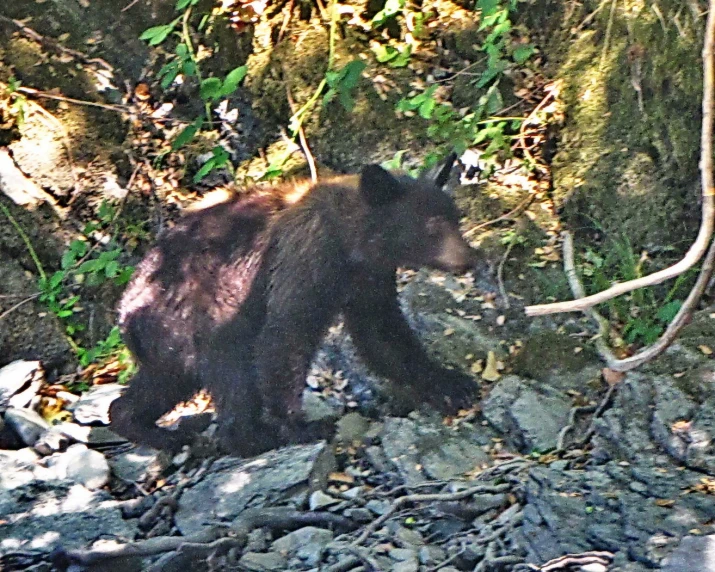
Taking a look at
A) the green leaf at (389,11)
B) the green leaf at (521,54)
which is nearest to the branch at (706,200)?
the green leaf at (521,54)

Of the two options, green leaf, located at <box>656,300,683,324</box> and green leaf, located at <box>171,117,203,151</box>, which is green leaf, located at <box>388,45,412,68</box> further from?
green leaf, located at <box>656,300,683,324</box>

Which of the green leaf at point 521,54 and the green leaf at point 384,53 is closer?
the green leaf at point 521,54

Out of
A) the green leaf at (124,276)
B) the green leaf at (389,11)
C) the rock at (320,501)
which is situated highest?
the green leaf at (389,11)

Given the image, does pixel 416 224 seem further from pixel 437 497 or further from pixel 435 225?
pixel 437 497

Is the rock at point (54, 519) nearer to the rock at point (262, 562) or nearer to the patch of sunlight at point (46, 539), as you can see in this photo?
the patch of sunlight at point (46, 539)

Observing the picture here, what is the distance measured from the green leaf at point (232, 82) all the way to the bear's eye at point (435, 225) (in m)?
1.24

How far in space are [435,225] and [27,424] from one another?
1.98 meters

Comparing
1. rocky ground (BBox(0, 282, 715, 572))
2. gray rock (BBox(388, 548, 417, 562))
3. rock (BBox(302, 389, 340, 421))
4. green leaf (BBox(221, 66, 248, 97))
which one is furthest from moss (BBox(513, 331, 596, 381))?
green leaf (BBox(221, 66, 248, 97))

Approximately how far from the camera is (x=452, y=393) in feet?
11.6

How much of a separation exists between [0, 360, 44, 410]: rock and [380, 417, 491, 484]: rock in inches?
68.3

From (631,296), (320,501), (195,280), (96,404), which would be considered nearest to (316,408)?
(320,501)

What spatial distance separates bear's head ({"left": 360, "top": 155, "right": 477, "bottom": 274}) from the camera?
3.83 meters

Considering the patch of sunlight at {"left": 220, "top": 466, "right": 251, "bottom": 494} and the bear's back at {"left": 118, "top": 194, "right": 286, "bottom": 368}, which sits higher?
the bear's back at {"left": 118, "top": 194, "right": 286, "bottom": 368}

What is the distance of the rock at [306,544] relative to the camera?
303 centimetres
